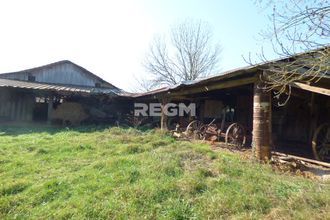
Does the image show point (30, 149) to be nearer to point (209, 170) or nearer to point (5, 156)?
point (5, 156)

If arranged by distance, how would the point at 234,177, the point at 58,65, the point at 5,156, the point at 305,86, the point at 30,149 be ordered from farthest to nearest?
the point at 58,65 → the point at 30,149 → the point at 5,156 → the point at 305,86 → the point at 234,177

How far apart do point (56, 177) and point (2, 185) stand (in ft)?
3.30

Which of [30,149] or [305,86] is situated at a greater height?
[305,86]

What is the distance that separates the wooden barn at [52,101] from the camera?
15.9 meters

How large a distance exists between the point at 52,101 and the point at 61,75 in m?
5.62

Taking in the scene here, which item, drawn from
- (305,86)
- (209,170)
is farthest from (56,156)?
(305,86)

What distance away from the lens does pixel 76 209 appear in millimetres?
4695

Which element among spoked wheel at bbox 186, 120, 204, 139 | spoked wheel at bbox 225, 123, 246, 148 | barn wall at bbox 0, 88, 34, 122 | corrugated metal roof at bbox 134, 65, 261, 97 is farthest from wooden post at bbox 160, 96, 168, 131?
barn wall at bbox 0, 88, 34, 122

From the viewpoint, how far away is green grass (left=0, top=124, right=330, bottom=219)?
4.43m

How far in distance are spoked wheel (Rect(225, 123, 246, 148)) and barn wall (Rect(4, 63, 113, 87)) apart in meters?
14.9

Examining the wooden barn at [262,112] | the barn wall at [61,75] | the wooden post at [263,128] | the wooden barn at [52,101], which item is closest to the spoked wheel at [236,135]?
the wooden barn at [262,112]

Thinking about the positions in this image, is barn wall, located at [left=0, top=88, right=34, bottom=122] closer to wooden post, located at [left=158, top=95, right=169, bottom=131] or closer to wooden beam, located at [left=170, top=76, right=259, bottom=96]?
wooden post, located at [left=158, top=95, right=169, bottom=131]

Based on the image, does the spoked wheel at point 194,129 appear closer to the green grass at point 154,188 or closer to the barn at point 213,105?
the barn at point 213,105

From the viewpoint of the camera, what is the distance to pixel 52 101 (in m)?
16.1
